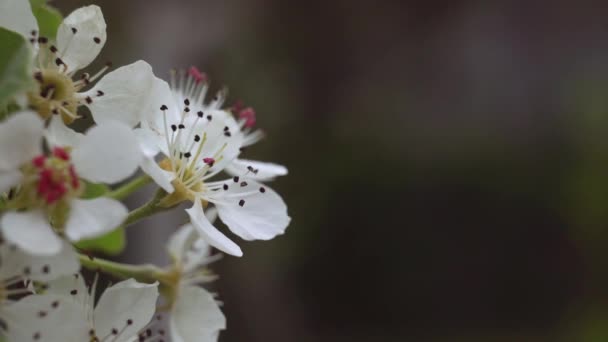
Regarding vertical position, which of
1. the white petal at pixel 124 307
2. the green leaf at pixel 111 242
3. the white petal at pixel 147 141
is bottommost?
the green leaf at pixel 111 242

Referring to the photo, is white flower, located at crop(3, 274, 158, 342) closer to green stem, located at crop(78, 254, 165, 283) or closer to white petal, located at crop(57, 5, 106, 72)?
green stem, located at crop(78, 254, 165, 283)

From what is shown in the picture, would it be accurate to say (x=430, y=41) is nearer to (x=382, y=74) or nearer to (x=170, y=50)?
(x=382, y=74)

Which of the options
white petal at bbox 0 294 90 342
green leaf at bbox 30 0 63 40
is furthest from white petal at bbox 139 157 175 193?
green leaf at bbox 30 0 63 40

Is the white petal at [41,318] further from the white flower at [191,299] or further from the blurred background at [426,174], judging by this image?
the blurred background at [426,174]

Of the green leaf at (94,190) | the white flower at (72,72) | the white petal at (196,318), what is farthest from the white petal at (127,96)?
the white petal at (196,318)

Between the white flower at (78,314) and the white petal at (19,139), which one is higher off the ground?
the white petal at (19,139)

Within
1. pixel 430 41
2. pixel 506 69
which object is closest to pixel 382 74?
pixel 430 41

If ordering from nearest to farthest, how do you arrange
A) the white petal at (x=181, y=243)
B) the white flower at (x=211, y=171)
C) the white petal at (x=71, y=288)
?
1. the white petal at (x=71, y=288)
2. the white flower at (x=211, y=171)
3. the white petal at (x=181, y=243)

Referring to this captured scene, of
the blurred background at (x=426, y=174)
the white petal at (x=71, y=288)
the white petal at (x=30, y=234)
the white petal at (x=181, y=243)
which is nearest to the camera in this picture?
the white petal at (x=30, y=234)

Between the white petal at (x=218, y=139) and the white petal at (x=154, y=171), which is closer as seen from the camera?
the white petal at (x=154, y=171)
